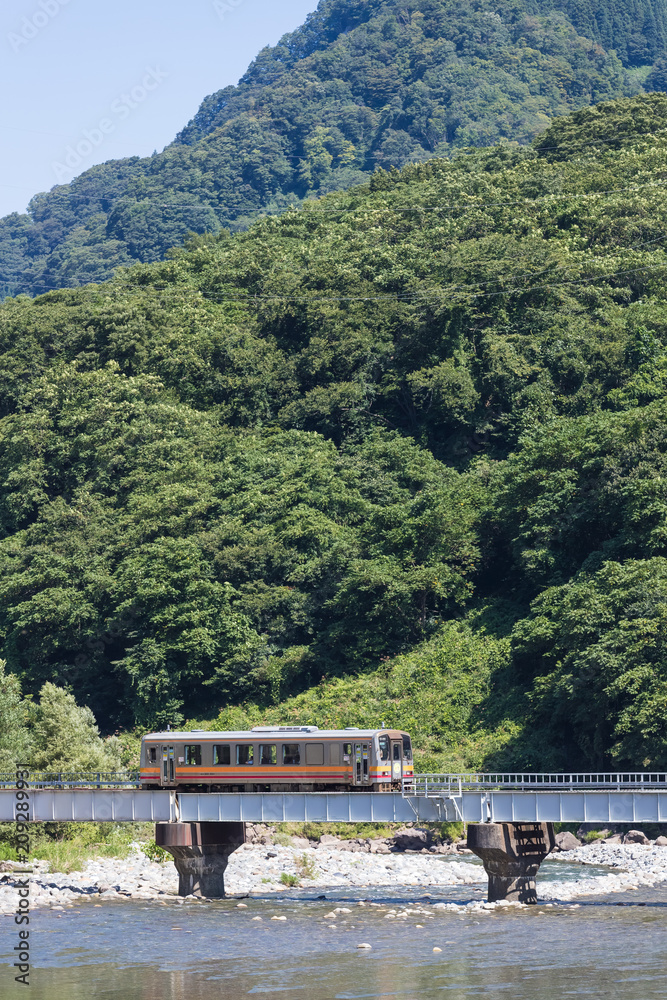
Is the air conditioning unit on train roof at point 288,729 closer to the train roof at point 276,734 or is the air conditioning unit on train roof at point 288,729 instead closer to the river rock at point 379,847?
the train roof at point 276,734

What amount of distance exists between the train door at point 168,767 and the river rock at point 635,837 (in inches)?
892

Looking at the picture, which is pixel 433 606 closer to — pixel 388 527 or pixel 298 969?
pixel 388 527

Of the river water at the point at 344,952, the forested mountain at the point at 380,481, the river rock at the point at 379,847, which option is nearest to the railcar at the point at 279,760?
the river water at the point at 344,952

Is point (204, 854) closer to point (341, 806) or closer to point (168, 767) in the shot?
point (168, 767)

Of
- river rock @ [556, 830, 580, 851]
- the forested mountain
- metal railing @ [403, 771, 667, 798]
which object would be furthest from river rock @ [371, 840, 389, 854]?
river rock @ [556, 830, 580, 851]

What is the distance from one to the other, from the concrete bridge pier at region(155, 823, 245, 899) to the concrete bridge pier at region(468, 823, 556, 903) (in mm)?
9918

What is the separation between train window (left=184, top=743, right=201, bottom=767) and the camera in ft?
162

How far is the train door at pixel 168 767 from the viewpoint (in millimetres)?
49625

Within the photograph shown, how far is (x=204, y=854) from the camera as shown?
49031 mm

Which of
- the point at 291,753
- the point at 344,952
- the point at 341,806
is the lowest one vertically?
the point at 344,952

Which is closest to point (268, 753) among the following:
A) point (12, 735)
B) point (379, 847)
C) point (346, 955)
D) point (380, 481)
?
point (346, 955)

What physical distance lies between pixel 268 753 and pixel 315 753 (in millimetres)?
1988

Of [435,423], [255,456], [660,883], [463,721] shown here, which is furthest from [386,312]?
[660,883]

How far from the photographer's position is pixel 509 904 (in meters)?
44.9
